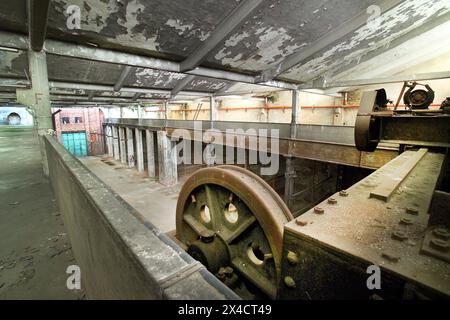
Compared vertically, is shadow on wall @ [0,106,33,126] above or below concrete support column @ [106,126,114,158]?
above

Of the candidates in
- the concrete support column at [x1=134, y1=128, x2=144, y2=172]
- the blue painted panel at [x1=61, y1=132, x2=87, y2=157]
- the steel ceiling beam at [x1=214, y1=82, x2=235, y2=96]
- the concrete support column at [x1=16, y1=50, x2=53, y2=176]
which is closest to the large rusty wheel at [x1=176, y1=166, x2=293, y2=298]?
the concrete support column at [x1=16, y1=50, x2=53, y2=176]

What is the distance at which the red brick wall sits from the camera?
22281mm

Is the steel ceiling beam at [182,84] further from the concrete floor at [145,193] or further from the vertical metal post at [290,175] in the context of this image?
the concrete floor at [145,193]

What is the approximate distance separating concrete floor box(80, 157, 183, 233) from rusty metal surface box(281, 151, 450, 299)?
6.42m

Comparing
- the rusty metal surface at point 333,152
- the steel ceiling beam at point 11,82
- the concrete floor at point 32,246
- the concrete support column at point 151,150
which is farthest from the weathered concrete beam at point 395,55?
the steel ceiling beam at point 11,82

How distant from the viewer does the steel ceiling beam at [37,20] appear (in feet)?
10.2

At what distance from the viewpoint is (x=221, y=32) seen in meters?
4.56

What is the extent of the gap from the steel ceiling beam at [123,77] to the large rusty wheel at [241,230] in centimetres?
672

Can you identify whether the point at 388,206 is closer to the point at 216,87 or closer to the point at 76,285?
the point at 76,285

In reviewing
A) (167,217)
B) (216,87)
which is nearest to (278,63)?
(216,87)

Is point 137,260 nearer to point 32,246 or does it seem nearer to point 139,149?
point 32,246

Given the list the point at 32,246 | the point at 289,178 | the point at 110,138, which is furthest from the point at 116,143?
the point at 32,246

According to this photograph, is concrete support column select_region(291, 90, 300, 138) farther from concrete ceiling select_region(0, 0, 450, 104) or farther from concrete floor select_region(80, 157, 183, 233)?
concrete floor select_region(80, 157, 183, 233)

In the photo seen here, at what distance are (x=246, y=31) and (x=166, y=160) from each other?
926cm
